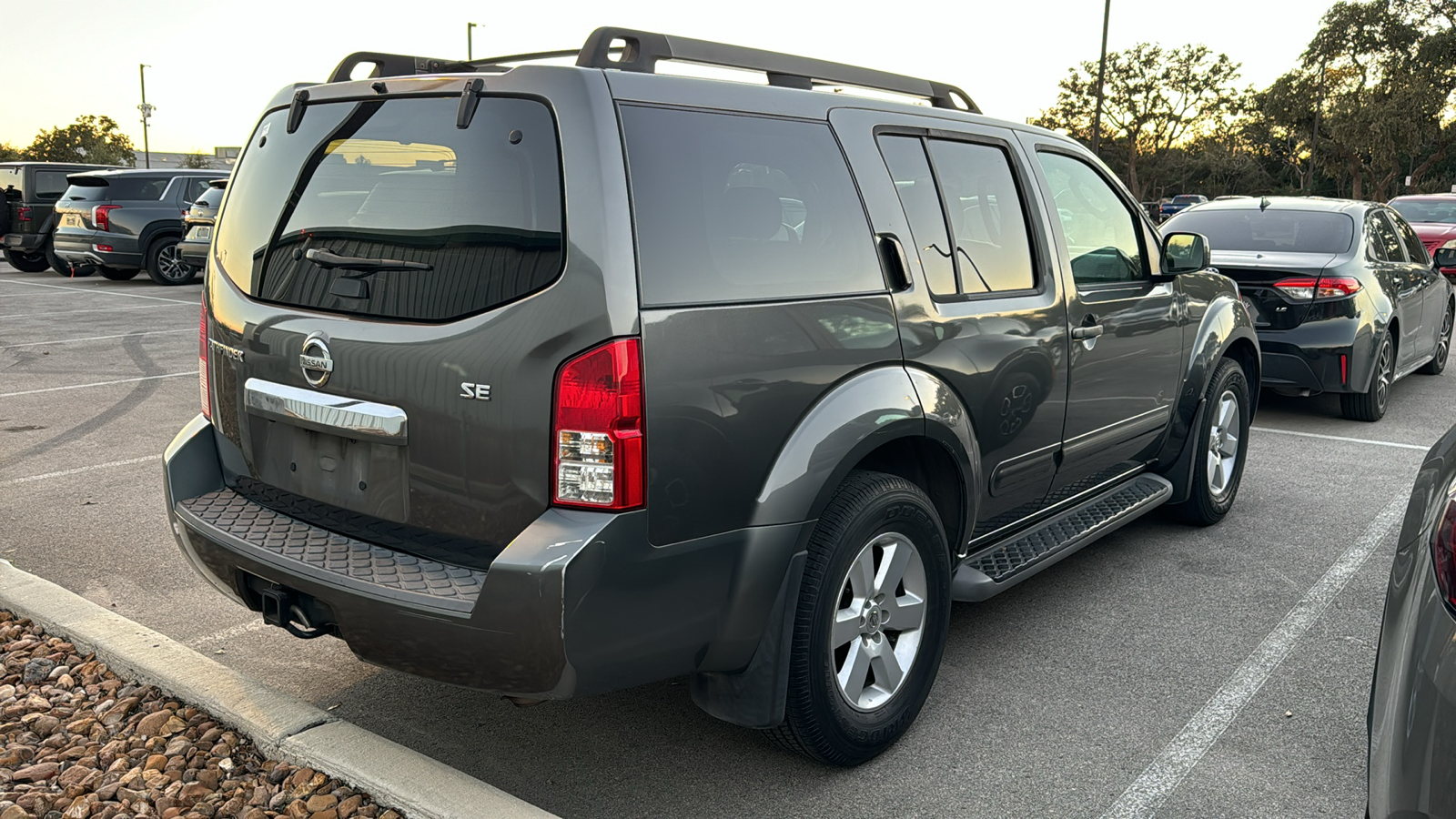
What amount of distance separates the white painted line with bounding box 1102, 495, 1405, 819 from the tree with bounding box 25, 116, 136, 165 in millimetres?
80105

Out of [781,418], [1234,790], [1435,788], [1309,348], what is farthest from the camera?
[1309,348]

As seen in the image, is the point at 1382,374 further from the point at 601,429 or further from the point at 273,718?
the point at 273,718

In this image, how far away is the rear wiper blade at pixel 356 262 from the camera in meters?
2.75

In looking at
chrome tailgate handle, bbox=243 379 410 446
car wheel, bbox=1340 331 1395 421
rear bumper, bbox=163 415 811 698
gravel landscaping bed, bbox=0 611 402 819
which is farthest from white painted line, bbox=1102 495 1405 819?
car wheel, bbox=1340 331 1395 421

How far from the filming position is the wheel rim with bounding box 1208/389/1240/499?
536cm

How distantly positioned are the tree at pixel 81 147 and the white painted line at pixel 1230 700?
80105 mm

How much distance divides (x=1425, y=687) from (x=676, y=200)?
1.78 m

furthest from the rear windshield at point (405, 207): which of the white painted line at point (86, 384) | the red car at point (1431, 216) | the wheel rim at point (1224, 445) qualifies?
the red car at point (1431, 216)

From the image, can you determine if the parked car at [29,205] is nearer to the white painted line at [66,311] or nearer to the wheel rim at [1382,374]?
the white painted line at [66,311]

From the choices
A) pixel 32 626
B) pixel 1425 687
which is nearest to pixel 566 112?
pixel 1425 687

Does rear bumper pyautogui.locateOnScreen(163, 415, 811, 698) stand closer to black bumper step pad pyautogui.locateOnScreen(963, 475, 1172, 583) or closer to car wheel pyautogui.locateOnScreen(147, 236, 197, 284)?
black bumper step pad pyautogui.locateOnScreen(963, 475, 1172, 583)

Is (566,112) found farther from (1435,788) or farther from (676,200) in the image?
(1435,788)

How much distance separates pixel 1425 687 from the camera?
6.00 ft

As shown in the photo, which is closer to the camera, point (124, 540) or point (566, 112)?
point (566, 112)
